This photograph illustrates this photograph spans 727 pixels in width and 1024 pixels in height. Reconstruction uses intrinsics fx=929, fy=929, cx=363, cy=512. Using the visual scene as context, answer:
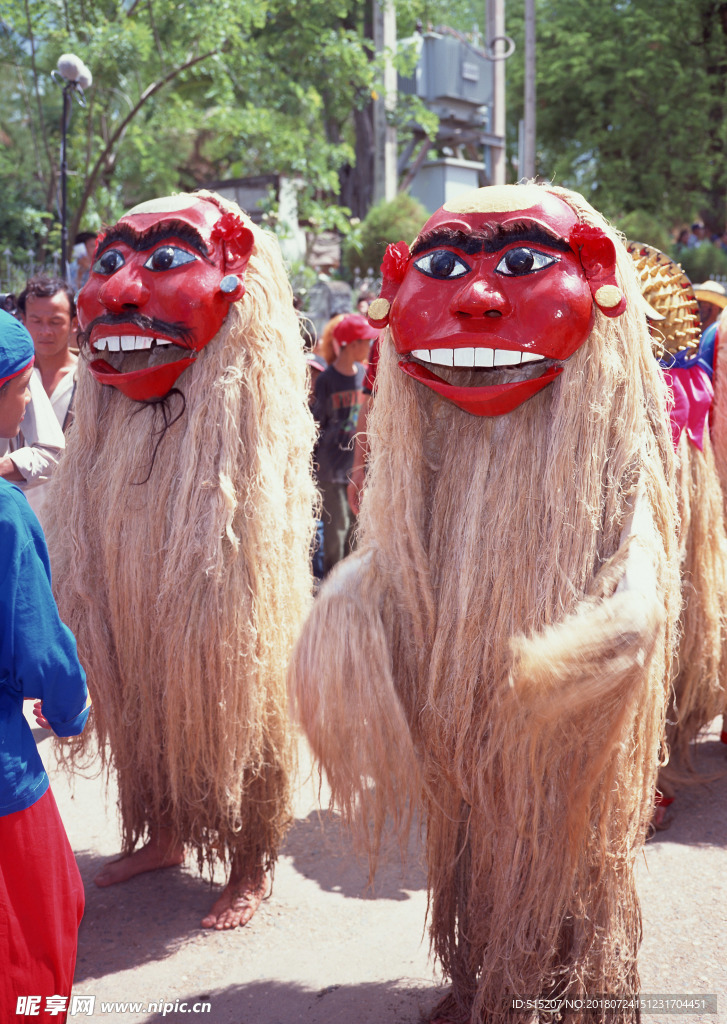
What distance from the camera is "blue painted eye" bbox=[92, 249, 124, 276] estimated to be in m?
2.59

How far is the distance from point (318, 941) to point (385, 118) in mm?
12894

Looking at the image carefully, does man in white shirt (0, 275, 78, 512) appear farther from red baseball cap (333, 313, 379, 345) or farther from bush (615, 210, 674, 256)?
bush (615, 210, 674, 256)

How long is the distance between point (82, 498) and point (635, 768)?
1.65 metres

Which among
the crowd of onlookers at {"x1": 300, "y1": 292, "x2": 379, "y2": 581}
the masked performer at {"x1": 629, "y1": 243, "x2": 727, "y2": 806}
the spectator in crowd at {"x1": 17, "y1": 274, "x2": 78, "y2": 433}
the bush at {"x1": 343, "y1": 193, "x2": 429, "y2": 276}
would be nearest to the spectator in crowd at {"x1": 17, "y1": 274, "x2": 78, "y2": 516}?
the spectator in crowd at {"x1": 17, "y1": 274, "x2": 78, "y2": 433}

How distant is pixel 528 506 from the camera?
6.49 ft

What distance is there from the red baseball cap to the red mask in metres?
2.60

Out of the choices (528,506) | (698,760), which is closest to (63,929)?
(528,506)

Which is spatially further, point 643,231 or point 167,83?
point 643,231

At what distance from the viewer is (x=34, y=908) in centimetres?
168

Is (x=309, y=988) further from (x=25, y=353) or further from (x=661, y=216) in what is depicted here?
(x=661, y=216)

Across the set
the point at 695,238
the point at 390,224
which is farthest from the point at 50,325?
the point at 695,238

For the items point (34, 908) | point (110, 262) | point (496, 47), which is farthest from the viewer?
point (496, 47)

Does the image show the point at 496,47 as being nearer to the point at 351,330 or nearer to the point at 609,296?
the point at 351,330

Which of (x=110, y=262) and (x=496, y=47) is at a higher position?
(x=496, y=47)
